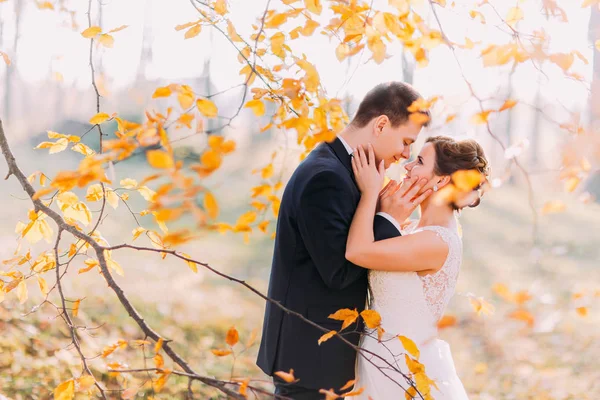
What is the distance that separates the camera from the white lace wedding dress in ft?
7.39

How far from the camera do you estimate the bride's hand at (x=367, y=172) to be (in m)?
2.15

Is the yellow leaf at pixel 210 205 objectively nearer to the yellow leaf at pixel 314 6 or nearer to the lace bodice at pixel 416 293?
the yellow leaf at pixel 314 6

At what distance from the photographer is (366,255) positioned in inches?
78.5

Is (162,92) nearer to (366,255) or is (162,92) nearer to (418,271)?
(366,255)

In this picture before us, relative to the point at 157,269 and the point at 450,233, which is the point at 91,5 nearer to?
the point at 450,233

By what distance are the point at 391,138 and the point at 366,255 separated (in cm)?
54

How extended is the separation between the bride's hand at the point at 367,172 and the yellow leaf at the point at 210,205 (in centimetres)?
112

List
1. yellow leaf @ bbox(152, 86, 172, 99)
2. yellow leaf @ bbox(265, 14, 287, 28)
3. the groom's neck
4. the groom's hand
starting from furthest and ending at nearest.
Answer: the groom's neck
the groom's hand
yellow leaf @ bbox(265, 14, 287, 28)
yellow leaf @ bbox(152, 86, 172, 99)

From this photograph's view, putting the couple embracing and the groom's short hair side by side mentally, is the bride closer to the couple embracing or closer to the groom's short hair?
the couple embracing

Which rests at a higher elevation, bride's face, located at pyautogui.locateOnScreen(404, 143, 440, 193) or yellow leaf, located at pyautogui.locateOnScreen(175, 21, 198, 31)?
yellow leaf, located at pyautogui.locateOnScreen(175, 21, 198, 31)

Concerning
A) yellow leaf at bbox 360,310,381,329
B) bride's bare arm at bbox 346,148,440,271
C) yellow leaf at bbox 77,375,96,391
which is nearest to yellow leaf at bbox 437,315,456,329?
yellow leaf at bbox 360,310,381,329

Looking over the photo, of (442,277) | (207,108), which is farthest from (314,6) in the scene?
(442,277)

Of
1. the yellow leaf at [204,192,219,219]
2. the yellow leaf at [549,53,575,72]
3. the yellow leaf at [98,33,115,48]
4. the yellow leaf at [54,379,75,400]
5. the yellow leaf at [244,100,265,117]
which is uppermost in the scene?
the yellow leaf at [98,33,115,48]

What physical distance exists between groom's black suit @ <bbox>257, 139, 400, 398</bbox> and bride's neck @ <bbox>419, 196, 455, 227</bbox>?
1.19ft
